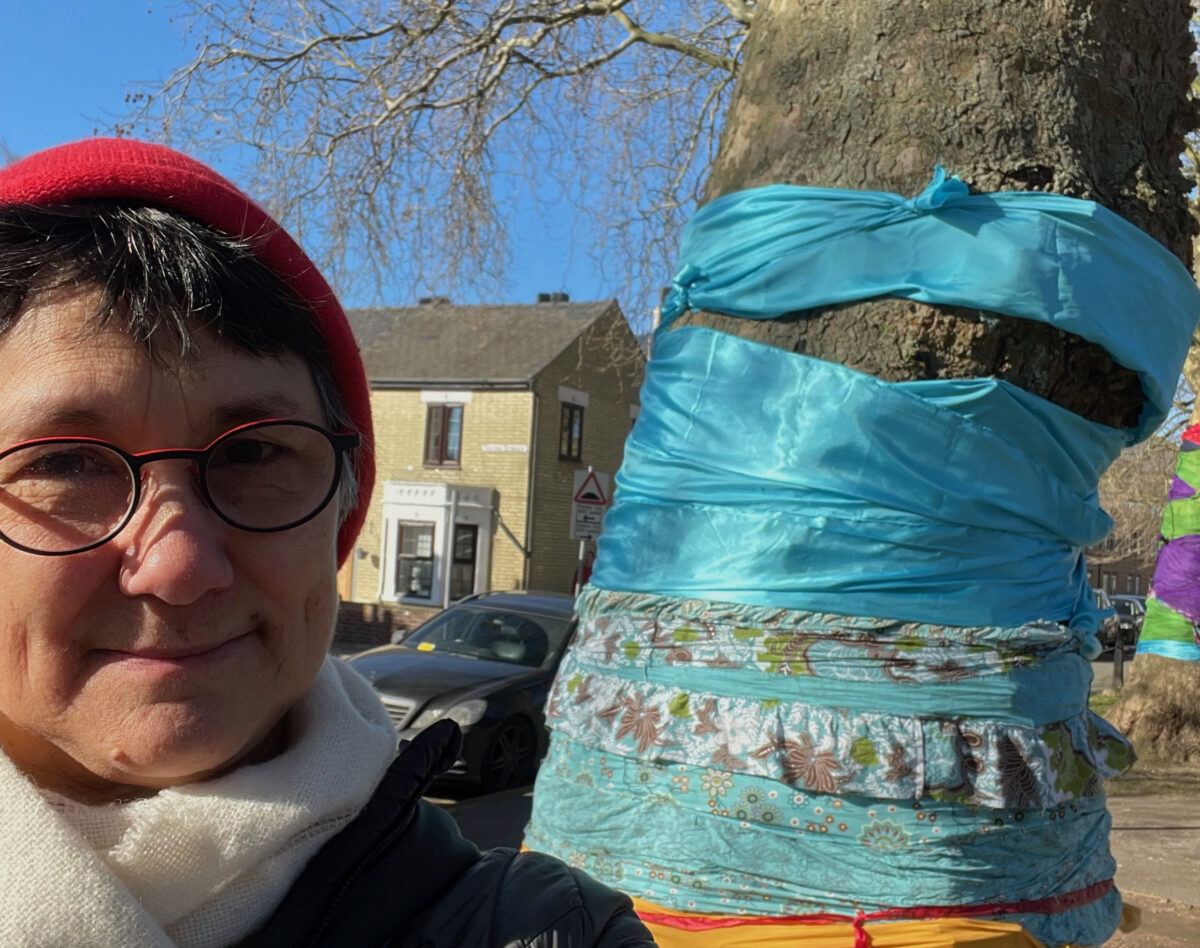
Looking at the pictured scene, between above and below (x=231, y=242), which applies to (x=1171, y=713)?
below

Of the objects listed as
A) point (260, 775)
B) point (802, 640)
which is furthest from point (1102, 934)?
point (260, 775)

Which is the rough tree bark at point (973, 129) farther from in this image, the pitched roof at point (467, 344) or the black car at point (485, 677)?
the pitched roof at point (467, 344)

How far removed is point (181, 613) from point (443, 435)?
28975 millimetres

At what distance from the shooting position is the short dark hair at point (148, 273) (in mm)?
1162

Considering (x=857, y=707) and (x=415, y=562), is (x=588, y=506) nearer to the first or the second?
(x=857, y=707)

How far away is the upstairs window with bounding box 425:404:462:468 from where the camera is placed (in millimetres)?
29609

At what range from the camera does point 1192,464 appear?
321 inches

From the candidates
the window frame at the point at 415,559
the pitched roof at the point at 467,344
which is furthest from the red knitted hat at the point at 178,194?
the window frame at the point at 415,559

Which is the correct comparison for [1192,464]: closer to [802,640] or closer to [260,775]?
[802,640]

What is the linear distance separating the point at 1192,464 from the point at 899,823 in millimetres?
7160

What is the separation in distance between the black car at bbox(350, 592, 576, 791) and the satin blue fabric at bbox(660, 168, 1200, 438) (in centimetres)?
590

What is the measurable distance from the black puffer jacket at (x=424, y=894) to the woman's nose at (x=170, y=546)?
331 millimetres

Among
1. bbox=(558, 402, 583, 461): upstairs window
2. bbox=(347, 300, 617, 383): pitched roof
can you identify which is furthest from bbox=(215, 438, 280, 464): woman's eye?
bbox=(558, 402, 583, 461): upstairs window

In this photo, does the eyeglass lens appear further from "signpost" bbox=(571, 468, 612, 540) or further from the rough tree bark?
"signpost" bbox=(571, 468, 612, 540)
